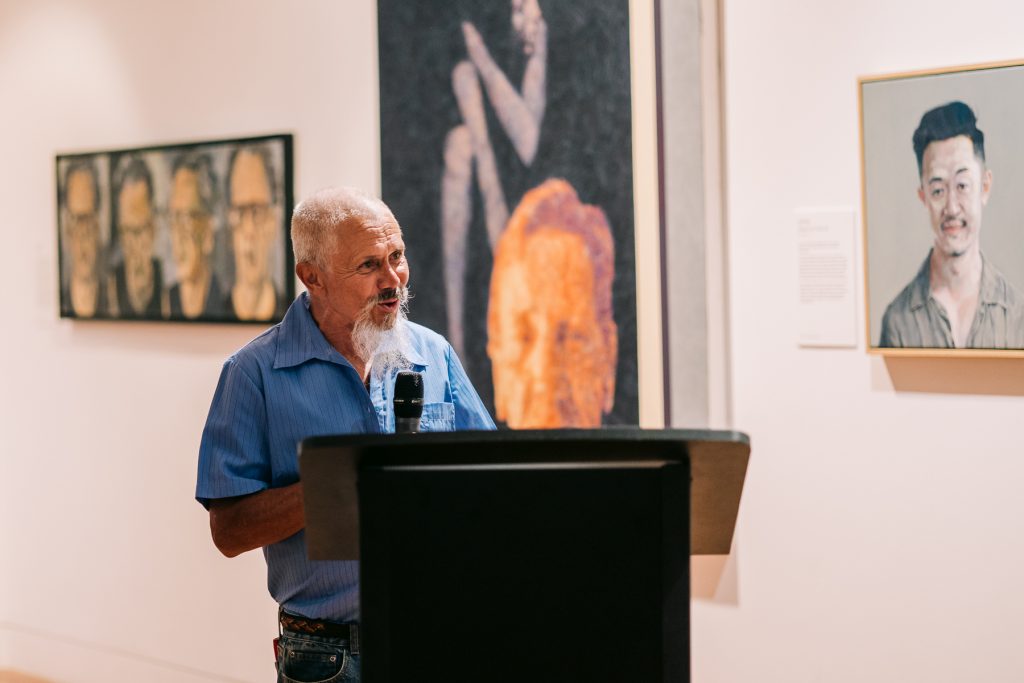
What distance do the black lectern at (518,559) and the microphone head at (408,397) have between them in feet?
2.27

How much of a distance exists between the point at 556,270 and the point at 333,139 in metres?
1.14

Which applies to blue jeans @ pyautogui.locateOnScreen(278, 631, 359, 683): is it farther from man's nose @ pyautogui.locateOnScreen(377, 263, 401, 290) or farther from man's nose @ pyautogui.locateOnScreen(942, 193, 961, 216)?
man's nose @ pyautogui.locateOnScreen(942, 193, 961, 216)

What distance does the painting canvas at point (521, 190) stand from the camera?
11.4 feet

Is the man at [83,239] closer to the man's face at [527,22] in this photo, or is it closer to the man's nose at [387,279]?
the man's face at [527,22]

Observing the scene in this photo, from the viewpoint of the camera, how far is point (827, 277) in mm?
3172

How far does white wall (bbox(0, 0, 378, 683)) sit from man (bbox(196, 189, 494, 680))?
1.80 m

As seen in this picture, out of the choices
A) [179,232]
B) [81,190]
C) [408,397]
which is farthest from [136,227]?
[408,397]

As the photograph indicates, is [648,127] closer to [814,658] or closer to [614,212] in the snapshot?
[614,212]

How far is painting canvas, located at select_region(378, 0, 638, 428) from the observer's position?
347 cm

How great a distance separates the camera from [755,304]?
3.29 metres

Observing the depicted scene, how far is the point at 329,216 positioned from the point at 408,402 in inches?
20.5

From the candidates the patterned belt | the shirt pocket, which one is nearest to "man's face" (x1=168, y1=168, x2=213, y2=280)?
the shirt pocket

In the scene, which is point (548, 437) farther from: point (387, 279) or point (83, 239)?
point (83, 239)

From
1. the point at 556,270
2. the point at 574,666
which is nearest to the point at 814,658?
the point at 556,270
